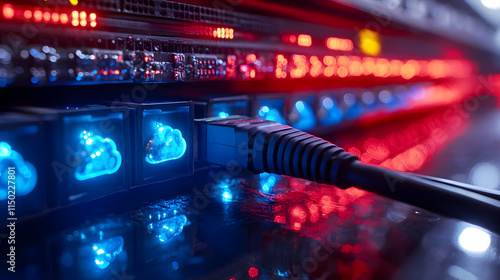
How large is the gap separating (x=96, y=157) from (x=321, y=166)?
293 mm

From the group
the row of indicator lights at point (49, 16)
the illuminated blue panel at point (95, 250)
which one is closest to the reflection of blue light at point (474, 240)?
the illuminated blue panel at point (95, 250)

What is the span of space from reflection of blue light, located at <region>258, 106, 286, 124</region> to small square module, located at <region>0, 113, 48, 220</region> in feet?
1.59

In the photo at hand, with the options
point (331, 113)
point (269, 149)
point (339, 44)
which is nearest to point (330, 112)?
point (331, 113)

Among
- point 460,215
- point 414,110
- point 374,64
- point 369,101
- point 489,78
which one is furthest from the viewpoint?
point 489,78

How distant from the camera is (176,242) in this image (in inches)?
17.1

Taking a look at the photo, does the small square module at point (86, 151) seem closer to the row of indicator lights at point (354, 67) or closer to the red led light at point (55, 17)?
the red led light at point (55, 17)

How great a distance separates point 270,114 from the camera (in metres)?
0.91

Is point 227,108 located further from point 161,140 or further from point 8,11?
point 8,11

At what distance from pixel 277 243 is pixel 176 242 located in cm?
11

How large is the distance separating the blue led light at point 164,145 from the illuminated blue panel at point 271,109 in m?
0.25

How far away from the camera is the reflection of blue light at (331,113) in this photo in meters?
1.09

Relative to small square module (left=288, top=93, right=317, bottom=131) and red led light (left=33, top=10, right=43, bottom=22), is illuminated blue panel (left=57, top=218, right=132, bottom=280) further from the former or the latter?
small square module (left=288, top=93, right=317, bottom=131)

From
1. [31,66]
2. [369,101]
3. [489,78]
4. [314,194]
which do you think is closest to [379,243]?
[314,194]

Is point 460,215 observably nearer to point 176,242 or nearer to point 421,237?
point 421,237
